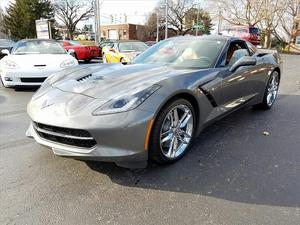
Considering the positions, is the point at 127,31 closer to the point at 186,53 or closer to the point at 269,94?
the point at 269,94

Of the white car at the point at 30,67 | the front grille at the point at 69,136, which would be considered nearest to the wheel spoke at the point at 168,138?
the front grille at the point at 69,136

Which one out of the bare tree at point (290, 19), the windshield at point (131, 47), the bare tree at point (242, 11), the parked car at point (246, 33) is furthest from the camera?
the bare tree at point (242, 11)

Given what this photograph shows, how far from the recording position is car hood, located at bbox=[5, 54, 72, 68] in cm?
625

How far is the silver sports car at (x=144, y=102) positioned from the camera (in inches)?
91.0

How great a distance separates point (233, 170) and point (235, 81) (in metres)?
1.38

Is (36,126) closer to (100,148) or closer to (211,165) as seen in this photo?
(100,148)

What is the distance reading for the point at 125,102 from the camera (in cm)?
239

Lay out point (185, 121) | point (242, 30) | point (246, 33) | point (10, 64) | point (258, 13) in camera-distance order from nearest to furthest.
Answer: point (185, 121)
point (10, 64)
point (246, 33)
point (242, 30)
point (258, 13)

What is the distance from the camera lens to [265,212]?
2.13 m

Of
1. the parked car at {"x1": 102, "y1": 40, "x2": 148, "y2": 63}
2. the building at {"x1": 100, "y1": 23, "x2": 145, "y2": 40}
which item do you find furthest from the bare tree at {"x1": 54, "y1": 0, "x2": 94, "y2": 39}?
the parked car at {"x1": 102, "y1": 40, "x2": 148, "y2": 63}

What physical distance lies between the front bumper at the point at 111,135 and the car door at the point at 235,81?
148 cm

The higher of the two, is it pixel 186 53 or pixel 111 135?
pixel 186 53

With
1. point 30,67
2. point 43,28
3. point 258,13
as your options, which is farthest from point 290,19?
point 30,67

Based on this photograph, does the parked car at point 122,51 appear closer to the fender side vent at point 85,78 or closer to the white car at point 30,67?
the white car at point 30,67
